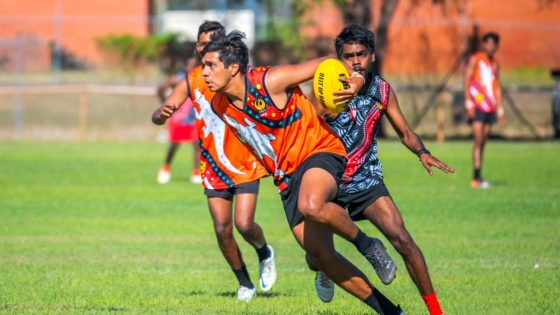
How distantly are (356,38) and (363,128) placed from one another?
0.63m

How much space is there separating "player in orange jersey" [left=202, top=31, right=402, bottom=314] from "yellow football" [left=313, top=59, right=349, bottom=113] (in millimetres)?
66

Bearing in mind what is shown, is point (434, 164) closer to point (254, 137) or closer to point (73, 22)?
point (254, 137)

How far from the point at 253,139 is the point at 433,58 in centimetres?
2487

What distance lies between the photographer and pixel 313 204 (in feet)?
21.7

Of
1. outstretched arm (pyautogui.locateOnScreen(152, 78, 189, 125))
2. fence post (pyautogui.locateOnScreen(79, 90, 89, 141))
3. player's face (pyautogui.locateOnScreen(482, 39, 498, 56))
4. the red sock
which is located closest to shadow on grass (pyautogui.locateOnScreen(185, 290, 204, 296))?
outstretched arm (pyautogui.locateOnScreen(152, 78, 189, 125))

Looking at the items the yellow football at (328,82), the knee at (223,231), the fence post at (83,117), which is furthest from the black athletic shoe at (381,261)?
the fence post at (83,117)

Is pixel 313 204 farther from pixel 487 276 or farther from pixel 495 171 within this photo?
pixel 495 171

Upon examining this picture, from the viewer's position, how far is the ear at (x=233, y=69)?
7.11m

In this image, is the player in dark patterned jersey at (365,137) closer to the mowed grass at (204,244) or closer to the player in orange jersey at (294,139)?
the player in orange jersey at (294,139)

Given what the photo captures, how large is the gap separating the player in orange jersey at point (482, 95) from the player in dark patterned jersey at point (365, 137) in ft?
31.5

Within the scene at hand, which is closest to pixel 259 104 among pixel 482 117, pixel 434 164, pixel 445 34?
pixel 434 164

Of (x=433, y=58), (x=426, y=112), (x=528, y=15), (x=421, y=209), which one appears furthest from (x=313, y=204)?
(x=528, y=15)

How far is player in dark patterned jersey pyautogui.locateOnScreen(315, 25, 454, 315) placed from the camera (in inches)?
289

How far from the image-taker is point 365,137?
751cm
